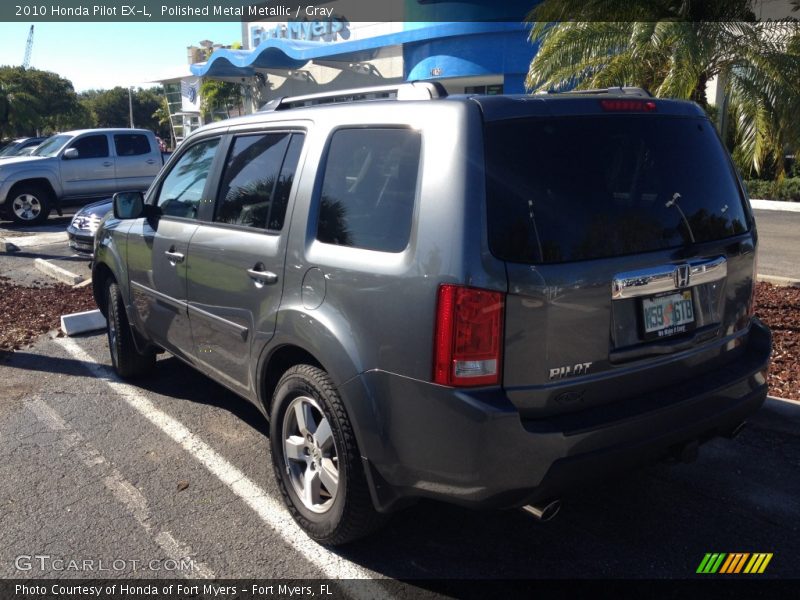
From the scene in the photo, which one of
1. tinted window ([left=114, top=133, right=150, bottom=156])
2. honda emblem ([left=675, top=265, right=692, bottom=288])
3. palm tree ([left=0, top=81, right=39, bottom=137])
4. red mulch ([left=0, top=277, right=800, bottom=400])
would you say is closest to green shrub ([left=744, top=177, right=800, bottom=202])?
red mulch ([left=0, top=277, right=800, bottom=400])

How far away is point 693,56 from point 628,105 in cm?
510

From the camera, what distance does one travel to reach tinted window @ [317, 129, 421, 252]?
9.68ft

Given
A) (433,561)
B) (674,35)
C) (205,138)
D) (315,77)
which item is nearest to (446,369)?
(433,561)

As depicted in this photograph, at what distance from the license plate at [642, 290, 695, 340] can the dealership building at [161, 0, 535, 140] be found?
18.1 metres

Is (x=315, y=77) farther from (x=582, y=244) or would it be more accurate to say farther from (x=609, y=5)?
(x=582, y=244)

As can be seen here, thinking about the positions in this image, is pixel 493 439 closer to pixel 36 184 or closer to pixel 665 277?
pixel 665 277

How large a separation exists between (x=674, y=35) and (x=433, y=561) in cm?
636

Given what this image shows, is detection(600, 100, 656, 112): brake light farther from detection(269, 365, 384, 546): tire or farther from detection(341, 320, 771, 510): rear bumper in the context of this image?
detection(269, 365, 384, 546): tire

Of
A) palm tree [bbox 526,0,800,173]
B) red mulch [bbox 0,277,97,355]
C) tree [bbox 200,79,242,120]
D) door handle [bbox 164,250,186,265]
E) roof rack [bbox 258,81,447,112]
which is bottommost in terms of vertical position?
red mulch [bbox 0,277,97,355]

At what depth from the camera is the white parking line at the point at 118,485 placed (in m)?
3.35

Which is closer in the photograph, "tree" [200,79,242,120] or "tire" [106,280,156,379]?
"tire" [106,280,156,379]

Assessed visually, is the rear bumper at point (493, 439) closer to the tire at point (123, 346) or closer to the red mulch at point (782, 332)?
the red mulch at point (782, 332)

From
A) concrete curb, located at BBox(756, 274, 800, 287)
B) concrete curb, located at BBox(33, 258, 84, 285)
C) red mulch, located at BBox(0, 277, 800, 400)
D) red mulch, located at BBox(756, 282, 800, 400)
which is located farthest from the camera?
concrete curb, located at BBox(33, 258, 84, 285)

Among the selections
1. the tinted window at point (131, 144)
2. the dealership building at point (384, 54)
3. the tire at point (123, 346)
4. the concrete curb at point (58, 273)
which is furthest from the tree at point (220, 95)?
the tire at point (123, 346)
